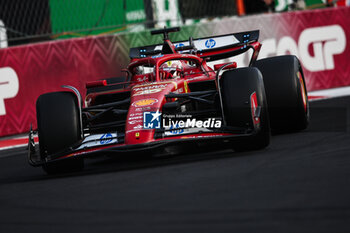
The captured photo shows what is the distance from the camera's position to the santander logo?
12641mm

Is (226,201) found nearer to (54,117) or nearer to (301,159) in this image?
(301,159)

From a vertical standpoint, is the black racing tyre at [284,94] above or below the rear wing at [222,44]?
below

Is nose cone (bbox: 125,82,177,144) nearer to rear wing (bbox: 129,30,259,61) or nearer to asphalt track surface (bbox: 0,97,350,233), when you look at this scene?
asphalt track surface (bbox: 0,97,350,233)

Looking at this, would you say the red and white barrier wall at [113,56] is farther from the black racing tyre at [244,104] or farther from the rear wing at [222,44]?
the black racing tyre at [244,104]

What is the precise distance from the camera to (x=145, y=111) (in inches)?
240

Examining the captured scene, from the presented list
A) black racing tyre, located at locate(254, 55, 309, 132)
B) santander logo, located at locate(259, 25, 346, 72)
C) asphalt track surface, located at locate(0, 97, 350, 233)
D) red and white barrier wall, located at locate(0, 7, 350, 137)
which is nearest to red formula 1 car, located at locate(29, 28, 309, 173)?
asphalt track surface, located at locate(0, 97, 350, 233)

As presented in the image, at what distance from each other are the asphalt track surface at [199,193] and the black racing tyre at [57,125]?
10.3 inches

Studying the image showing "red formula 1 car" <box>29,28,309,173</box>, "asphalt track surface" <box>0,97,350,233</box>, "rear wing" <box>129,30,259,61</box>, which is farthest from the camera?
"rear wing" <box>129,30,259,61</box>

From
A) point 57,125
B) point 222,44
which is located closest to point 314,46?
point 222,44

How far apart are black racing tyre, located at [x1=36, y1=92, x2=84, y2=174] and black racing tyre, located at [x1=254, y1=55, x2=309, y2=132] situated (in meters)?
2.19

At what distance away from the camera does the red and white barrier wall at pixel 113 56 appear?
10805 millimetres

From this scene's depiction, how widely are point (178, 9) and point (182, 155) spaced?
8.57 meters

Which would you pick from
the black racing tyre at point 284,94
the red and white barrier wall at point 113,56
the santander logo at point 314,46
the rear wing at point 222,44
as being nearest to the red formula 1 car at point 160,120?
the black racing tyre at point 284,94

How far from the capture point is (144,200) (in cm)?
435
